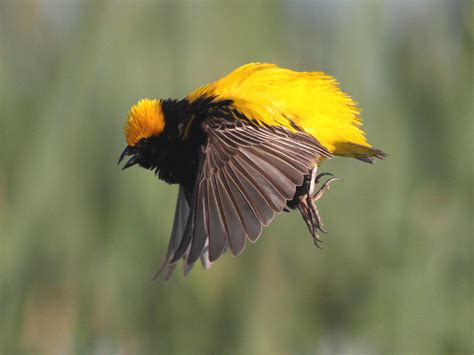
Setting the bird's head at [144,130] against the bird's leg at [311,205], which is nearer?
the bird's leg at [311,205]

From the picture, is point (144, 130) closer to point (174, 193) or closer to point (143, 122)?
point (143, 122)

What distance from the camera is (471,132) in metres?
3.19

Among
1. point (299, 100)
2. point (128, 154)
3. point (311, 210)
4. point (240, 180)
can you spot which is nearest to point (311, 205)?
point (311, 210)

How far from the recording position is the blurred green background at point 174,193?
3074 mm

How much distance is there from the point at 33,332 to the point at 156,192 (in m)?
0.57

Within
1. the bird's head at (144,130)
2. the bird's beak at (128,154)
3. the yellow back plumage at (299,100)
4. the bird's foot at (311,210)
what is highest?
the yellow back plumage at (299,100)

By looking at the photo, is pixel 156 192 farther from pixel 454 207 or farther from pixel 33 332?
pixel 454 207

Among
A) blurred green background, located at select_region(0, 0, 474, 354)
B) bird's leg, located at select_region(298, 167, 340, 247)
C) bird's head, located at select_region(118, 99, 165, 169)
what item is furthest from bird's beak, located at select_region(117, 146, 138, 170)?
bird's leg, located at select_region(298, 167, 340, 247)

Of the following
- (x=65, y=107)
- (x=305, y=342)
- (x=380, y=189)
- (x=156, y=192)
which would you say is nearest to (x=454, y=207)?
(x=380, y=189)

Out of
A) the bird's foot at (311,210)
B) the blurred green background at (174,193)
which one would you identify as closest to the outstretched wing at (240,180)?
the bird's foot at (311,210)

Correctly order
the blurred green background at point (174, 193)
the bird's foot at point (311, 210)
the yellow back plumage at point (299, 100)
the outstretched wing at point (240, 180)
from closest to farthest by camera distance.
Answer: the outstretched wing at point (240, 180) < the bird's foot at point (311, 210) < the yellow back plumage at point (299, 100) < the blurred green background at point (174, 193)

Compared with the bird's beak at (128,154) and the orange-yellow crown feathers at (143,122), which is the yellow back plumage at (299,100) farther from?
the bird's beak at (128,154)

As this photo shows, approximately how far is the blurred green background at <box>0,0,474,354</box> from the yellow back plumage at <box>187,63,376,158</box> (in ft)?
0.46

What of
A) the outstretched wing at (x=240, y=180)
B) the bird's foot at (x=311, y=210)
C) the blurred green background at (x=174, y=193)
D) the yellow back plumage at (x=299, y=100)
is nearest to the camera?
the outstretched wing at (x=240, y=180)
